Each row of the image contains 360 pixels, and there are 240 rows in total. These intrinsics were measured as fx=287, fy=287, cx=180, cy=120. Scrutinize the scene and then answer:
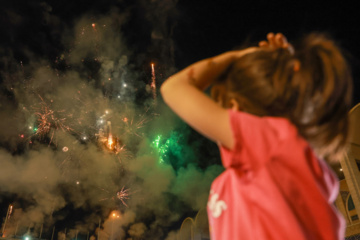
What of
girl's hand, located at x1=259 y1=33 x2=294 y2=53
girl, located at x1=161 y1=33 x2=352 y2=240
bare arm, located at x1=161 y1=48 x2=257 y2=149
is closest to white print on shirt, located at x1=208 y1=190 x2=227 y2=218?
girl, located at x1=161 y1=33 x2=352 y2=240

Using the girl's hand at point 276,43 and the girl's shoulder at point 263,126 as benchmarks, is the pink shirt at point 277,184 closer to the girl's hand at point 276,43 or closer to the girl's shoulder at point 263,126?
the girl's shoulder at point 263,126

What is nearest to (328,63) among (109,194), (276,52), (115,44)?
(276,52)

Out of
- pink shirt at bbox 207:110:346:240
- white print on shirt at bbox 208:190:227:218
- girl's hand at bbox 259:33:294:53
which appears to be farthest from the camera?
girl's hand at bbox 259:33:294:53

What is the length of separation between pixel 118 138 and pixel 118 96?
82.8 inches

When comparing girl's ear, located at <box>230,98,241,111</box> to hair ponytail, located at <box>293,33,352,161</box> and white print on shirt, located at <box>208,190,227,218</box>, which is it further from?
white print on shirt, located at <box>208,190,227,218</box>

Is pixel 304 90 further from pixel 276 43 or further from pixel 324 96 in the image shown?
pixel 276 43

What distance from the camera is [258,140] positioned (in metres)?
0.71

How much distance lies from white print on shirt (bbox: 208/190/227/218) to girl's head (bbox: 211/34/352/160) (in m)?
0.28

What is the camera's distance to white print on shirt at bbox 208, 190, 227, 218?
2.76ft

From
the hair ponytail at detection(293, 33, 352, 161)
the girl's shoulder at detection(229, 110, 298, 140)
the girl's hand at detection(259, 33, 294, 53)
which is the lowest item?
the girl's shoulder at detection(229, 110, 298, 140)

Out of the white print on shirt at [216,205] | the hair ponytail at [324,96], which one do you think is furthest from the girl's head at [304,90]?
the white print on shirt at [216,205]

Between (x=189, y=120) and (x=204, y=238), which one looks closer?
(x=189, y=120)

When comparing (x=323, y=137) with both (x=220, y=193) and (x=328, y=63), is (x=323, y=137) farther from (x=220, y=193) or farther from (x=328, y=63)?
(x=220, y=193)

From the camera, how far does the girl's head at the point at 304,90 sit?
30.4 inches
